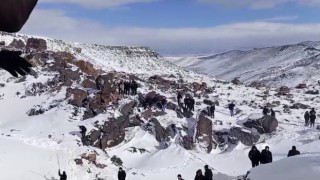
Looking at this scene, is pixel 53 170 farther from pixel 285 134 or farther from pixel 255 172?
pixel 285 134

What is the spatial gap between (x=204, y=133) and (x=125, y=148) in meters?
5.37

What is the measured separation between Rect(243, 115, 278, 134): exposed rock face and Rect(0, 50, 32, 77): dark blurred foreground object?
3089 cm

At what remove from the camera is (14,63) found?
2561mm

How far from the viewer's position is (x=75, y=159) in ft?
81.6

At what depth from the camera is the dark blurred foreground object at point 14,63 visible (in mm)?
2514

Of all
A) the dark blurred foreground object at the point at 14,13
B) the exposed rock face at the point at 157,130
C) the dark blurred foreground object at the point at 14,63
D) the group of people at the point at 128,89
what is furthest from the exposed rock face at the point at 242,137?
the dark blurred foreground object at the point at 14,13

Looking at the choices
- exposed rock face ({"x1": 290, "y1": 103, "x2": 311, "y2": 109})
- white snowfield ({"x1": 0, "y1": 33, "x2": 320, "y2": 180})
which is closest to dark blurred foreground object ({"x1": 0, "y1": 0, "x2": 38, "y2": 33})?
white snowfield ({"x1": 0, "y1": 33, "x2": 320, "y2": 180})

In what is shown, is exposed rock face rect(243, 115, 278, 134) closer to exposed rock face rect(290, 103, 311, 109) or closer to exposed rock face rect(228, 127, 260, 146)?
exposed rock face rect(228, 127, 260, 146)

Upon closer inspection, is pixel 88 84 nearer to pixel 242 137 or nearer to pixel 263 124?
pixel 242 137

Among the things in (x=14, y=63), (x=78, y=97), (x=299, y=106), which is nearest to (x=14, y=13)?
(x=14, y=63)

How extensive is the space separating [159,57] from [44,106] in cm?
6179

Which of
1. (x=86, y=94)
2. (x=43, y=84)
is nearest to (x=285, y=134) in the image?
(x=86, y=94)

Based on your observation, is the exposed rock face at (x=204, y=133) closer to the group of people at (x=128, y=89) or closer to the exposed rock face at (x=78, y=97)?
the group of people at (x=128, y=89)

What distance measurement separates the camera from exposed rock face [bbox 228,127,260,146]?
3106 centimetres
